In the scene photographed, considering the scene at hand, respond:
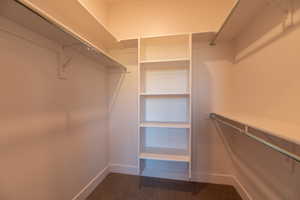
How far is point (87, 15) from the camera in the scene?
1.53m

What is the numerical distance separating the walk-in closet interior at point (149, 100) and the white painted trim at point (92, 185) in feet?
0.07

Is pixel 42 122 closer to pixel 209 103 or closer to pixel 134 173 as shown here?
pixel 134 173

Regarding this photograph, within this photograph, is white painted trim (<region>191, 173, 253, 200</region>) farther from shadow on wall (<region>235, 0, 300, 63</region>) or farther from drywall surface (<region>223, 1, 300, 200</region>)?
shadow on wall (<region>235, 0, 300, 63</region>)

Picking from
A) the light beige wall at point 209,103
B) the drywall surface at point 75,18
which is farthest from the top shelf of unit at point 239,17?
Answer: the drywall surface at point 75,18

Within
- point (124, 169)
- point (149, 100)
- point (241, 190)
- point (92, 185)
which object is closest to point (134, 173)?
point (124, 169)

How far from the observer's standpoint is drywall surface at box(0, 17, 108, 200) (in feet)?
3.34

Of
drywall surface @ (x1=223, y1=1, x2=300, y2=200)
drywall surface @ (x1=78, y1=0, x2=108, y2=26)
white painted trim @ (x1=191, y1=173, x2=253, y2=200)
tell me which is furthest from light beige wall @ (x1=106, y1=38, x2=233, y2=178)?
drywall surface @ (x1=78, y1=0, x2=108, y2=26)

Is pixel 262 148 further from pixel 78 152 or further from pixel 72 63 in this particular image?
pixel 72 63

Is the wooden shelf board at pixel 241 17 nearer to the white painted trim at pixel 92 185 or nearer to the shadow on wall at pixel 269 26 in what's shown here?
the shadow on wall at pixel 269 26

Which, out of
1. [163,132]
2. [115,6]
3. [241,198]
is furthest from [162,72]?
[241,198]

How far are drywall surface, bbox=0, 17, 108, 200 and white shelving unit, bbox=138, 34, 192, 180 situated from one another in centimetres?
76

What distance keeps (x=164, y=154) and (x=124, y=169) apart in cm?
80

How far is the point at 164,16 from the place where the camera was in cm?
223

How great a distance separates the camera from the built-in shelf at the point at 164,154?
191 centimetres
